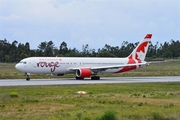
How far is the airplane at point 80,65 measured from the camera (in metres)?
49.1

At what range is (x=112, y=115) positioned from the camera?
15.0 metres

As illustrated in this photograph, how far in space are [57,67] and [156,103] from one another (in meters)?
29.7

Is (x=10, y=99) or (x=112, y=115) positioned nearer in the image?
(x=112, y=115)

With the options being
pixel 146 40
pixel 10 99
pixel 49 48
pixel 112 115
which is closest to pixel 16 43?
pixel 49 48

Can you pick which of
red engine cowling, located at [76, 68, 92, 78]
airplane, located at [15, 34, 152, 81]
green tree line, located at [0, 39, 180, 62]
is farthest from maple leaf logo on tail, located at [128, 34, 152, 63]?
green tree line, located at [0, 39, 180, 62]

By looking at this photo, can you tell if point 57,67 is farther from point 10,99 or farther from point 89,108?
point 89,108

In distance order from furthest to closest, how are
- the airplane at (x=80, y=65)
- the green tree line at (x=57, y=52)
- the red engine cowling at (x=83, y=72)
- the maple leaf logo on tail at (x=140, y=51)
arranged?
the green tree line at (x=57, y=52) < the maple leaf logo on tail at (x=140, y=51) < the red engine cowling at (x=83, y=72) < the airplane at (x=80, y=65)

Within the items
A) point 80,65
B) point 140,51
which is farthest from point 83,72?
point 140,51

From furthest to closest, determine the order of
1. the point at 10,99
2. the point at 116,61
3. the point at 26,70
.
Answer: the point at 116,61 → the point at 26,70 → the point at 10,99

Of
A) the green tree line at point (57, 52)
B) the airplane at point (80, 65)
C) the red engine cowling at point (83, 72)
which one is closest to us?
the airplane at point (80, 65)

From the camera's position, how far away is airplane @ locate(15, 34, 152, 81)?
49094mm

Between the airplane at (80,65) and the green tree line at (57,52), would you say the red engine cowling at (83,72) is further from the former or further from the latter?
the green tree line at (57,52)

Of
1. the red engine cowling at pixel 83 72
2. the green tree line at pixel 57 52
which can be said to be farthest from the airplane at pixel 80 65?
the green tree line at pixel 57 52

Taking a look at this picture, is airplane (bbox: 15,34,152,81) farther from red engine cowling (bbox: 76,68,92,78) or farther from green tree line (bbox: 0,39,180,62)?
green tree line (bbox: 0,39,180,62)
